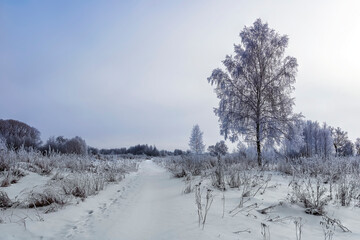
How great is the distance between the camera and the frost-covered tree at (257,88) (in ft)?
49.4

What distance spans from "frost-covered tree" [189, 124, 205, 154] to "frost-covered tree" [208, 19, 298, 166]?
29.7 m

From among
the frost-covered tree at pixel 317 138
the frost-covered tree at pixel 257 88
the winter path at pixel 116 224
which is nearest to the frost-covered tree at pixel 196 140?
the frost-covered tree at pixel 317 138

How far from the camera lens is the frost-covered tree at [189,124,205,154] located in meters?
45.6

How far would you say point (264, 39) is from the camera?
51.3 ft

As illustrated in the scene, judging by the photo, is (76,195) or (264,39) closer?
(76,195)

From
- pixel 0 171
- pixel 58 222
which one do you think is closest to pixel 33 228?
pixel 58 222

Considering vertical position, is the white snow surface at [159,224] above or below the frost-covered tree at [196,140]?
below

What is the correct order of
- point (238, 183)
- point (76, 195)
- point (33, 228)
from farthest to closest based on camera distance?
point (238, 183)
point (76, 195)
point (33, 228)

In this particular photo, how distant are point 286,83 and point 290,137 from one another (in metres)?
3.71

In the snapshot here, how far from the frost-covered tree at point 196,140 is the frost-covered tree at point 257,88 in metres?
29.7

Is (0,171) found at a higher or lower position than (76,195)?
higher

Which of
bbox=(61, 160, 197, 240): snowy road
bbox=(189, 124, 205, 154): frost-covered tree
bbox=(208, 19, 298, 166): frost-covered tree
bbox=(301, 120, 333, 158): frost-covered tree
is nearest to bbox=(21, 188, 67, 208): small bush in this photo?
bbox=(61, 160, 197, 240): snowy road

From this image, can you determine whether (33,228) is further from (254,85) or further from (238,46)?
(238,46)

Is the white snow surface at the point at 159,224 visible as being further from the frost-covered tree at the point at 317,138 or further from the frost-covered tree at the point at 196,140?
the frost-covered tree at the point at 317,138
